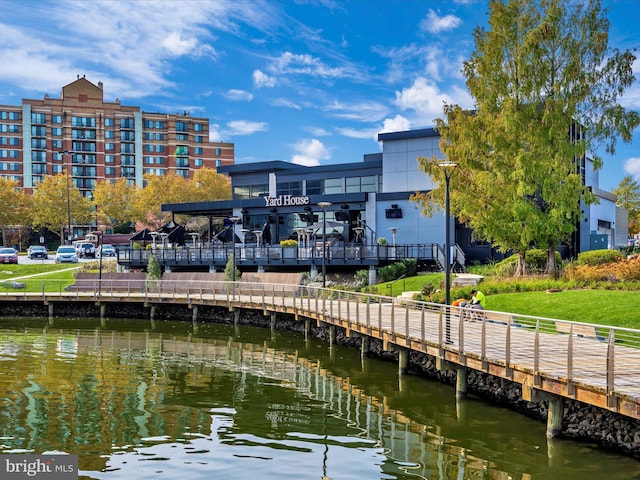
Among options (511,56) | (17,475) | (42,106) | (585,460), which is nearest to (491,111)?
(511,56)

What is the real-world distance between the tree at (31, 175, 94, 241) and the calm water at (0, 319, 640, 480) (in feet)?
220

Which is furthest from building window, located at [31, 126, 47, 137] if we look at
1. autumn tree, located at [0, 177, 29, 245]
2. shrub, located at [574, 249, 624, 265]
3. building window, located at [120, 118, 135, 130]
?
shrub, located at [574, 249, 624, 265]

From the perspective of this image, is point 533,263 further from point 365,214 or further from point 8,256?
point 8,256

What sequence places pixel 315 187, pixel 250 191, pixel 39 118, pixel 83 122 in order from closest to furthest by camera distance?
1. pixel 315 187
2. pixel 250 191
3. pixel 39 118
4. pixel 83 122

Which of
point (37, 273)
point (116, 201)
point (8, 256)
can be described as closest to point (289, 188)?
point (37, 273)

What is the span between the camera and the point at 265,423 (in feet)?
57.3

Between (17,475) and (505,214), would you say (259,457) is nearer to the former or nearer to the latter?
(17,475)

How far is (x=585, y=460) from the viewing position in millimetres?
13438

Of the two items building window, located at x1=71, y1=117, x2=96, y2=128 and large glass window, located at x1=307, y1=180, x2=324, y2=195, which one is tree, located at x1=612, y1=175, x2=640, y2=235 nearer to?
large glass window, located at x1=307, y1=180, x2=324, y2=195

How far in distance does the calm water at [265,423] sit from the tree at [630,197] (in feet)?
200

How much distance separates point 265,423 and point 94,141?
116 m

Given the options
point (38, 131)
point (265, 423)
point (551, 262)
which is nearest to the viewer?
point (265, 423)

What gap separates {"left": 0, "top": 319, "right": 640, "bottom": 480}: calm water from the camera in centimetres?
1370

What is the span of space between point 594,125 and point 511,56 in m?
5.25
